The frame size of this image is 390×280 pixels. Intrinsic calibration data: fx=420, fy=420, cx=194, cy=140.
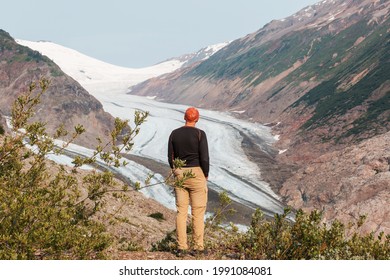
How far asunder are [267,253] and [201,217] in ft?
4.81

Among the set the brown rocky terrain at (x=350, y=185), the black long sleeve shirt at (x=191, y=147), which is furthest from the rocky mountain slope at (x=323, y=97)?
the black long sleeve shirt at (x=191, y=147)

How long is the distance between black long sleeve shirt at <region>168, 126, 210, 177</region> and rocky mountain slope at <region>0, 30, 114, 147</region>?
61.0m

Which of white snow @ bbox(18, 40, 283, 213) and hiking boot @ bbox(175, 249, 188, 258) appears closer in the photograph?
hiking boot @ bbox(175, 249, 188, 258)

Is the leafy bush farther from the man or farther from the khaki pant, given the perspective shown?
the khaki pant

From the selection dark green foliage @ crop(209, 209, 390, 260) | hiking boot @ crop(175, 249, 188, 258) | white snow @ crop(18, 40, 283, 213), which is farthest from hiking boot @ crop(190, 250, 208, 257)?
white snow @ crop(18, 40, 283, 213)

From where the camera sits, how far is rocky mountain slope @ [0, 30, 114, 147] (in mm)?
69938

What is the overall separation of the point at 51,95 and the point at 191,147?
7102 cm

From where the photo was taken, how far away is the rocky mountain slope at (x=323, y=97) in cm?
Result: 3981

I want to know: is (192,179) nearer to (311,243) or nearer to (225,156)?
(311,243)

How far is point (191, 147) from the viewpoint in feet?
27.2

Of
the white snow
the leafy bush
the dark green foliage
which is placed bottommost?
the white snow

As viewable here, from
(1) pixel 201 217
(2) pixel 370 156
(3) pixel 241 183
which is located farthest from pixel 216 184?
(1) pixel 201 217

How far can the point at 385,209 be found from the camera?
90.7 feet

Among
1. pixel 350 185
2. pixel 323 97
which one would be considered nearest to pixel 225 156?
pixel 323 97
